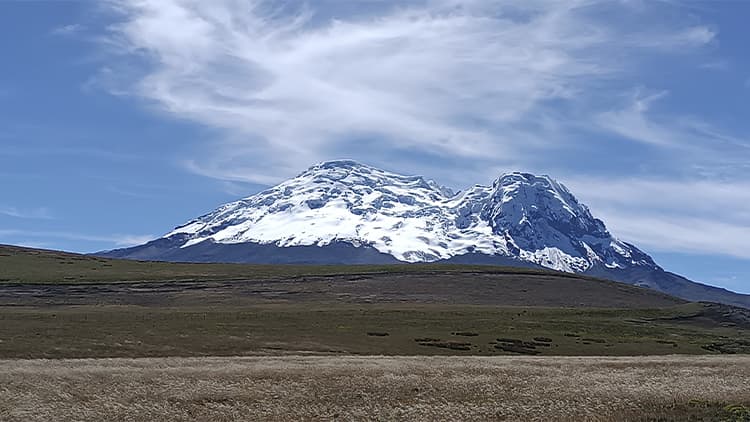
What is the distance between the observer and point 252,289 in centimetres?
16150

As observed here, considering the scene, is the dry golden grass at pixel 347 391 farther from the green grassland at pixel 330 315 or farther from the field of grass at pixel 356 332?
the green grassland at pixel 330 315

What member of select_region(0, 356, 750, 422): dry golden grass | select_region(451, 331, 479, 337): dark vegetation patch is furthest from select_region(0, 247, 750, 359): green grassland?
select_region(0, 356, 750, 422): dry golden grass

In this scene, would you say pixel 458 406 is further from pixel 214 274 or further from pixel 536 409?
pixel 214 274

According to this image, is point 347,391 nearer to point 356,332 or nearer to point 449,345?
point 449,345

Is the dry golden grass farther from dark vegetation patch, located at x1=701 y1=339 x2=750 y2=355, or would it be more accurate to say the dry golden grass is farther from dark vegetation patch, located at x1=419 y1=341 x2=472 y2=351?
dark vegetation patch, located at x1=701 y1=339 x2=750 y2=355

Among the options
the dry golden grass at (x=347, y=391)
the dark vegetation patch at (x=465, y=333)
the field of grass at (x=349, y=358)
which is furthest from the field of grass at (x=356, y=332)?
the dry golden grass at (x=347, y=391)

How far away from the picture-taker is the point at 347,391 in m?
47.8

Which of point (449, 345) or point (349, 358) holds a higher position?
point (449, 345)

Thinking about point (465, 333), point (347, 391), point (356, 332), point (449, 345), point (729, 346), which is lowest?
point (347, 391)

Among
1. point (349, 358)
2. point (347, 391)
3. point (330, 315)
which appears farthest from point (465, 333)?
point (347, 391)

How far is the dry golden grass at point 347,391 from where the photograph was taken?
42656 mm

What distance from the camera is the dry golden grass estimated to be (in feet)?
140

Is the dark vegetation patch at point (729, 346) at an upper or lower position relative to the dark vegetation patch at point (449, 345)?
upper

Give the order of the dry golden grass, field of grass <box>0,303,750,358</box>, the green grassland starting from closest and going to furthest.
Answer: the dry golden grass, field of grass <box>0,303,750,358</box>, the green grassland
